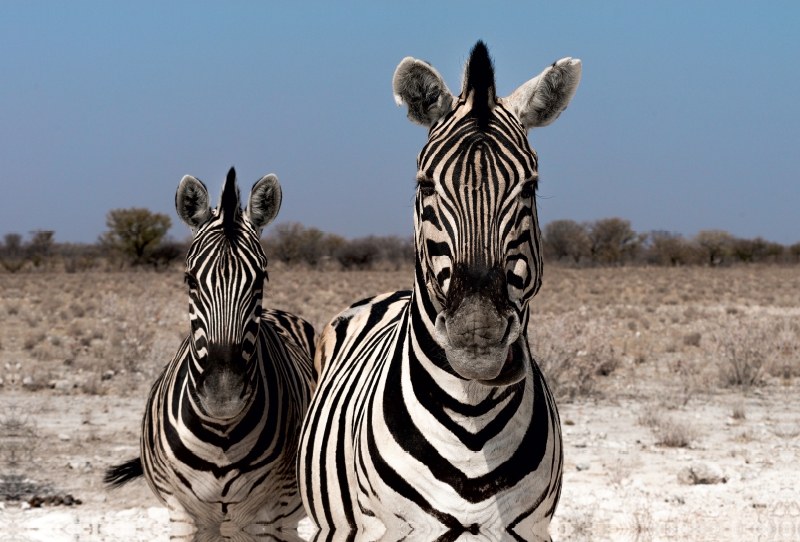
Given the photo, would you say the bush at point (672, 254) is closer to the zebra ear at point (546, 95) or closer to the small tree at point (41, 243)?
the small tree at point (41, 243)

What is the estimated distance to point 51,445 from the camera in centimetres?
860

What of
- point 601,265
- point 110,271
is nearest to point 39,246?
point 110,271

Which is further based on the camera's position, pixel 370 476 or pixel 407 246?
pixel 407 246

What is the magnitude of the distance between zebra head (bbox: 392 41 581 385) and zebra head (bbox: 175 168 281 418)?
1.67 metres

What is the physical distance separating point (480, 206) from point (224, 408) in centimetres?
216

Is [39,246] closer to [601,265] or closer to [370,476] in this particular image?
[601,265]

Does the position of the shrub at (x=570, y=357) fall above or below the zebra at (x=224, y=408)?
below

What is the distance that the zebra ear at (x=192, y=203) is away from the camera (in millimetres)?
4363

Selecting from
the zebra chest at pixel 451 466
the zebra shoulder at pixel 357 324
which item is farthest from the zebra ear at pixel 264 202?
the zebra chest at pixel 451 466

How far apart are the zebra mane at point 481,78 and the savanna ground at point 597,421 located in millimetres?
3233

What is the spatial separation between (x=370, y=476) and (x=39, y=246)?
59978 mm

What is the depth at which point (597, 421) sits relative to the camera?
32.7ft

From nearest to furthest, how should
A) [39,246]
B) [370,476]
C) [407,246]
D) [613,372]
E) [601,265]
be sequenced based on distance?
1. [370,476]
2. [613,372]
3. [39,246]
4. [601,265]
5. [407,246]

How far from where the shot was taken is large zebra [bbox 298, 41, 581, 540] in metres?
2.21
